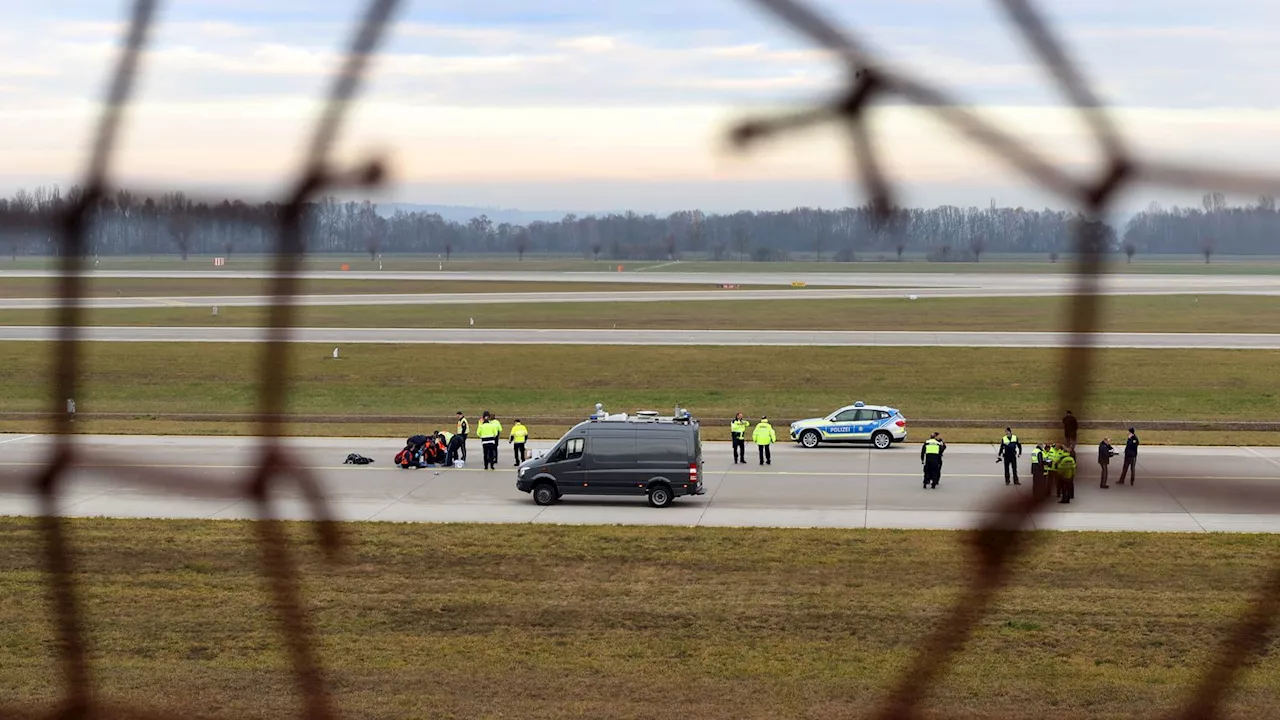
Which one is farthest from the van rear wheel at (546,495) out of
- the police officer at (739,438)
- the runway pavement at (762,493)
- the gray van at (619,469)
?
the police officer at (739,438)

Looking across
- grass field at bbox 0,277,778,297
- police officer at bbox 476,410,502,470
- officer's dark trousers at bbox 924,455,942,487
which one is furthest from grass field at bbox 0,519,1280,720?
police officer at bbox 476,410,502,470

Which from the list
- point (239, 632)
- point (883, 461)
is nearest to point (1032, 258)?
point (239, 632)

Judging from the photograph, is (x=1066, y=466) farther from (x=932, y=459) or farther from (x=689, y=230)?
(x=932, y=459)

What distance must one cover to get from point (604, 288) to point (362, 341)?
158 feet

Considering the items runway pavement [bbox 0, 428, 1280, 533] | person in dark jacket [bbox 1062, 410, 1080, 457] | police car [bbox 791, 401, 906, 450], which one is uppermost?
person in dark jacket [bbox 1062, 410, 1080, 457]

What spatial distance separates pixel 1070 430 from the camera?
2.30 metres

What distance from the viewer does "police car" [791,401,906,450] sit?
49125 millimetres

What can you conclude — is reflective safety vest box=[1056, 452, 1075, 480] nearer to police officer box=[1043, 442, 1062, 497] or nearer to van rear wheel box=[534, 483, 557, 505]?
police officer box=[1043, 442, 1062, 497]

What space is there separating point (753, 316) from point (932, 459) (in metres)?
60.0

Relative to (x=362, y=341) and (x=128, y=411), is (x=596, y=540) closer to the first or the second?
(x=128, y=411)

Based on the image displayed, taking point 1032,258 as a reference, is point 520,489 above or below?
below

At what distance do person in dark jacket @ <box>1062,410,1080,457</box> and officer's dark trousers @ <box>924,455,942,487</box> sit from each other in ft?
120

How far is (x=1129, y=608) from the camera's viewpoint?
919 inches

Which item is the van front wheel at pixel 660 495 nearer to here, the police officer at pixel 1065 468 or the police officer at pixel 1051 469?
the police officer at pixel 1051 469
